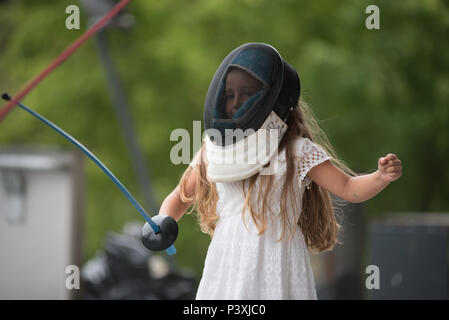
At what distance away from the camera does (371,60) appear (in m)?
6.36

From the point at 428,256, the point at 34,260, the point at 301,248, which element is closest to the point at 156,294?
the point at 34,260

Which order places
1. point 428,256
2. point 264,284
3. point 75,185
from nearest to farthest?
1. point 264,284
2. point 428,256
3. point 75,185

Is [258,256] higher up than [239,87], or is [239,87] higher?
[239,87]

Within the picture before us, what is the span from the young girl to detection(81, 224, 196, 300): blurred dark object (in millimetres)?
2431

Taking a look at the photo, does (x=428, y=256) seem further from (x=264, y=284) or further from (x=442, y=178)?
(x=442, y=178)

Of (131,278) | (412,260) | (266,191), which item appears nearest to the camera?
(266,191)

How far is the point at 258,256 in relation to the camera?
214 centimetres

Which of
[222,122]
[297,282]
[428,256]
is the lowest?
[428,256]

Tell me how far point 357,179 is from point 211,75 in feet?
16.5

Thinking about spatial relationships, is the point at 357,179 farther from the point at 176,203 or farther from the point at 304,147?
the point at 176,203

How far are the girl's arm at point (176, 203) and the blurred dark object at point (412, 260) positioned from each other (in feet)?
6.99

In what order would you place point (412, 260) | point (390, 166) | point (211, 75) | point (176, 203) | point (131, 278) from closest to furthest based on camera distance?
1. point (390, 166)
2. point (176, 203)
3. point (412, 260)
4. point (131, 278)
5. point (211, 75)

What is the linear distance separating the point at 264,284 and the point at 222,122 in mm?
622

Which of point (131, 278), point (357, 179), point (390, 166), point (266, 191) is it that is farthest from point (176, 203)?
point (131, 278)
